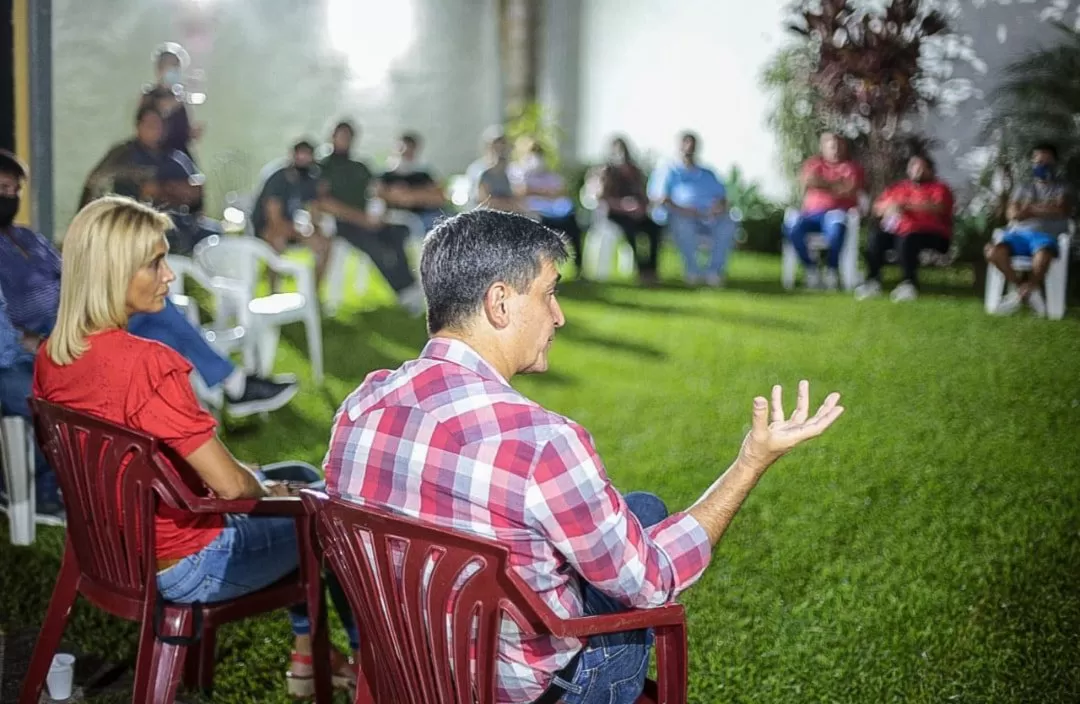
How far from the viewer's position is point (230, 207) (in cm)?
854

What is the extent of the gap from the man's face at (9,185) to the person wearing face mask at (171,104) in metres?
2.32

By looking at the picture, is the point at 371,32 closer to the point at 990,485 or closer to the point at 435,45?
the point at 435,45

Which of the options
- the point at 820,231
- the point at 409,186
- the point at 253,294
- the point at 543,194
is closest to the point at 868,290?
the point at 820,231

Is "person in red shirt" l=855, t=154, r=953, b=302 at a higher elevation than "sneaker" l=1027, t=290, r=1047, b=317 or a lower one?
higher

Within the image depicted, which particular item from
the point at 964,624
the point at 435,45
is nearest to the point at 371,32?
the point at 435,45

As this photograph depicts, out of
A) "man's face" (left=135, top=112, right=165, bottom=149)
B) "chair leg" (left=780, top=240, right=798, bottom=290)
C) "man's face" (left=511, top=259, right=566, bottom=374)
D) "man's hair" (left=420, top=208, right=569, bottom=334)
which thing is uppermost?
"man's face" (left=135, top=112, right=165, bottom=149)

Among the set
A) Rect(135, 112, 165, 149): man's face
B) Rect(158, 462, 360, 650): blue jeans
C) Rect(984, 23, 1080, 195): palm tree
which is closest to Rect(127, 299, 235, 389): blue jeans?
Rect(158, 462, 360, 650): blue jeans

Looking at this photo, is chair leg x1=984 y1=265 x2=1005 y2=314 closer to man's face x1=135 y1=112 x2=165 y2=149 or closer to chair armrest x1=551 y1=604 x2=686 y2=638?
man's face x1=135 y1=112 x2=165 y2=149

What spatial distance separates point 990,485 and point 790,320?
10.4ft

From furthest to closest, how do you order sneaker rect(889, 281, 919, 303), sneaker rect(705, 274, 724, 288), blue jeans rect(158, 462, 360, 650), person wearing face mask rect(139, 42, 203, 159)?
sneaker rect(705, 274, 724, 288) → sneaker rect(889, 281, 919, 303) → person wearing face mask rect(139, 42, 203, 159) → blue jeans rect(158, 462, 360, 650)

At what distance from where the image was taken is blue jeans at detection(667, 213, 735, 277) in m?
8.98

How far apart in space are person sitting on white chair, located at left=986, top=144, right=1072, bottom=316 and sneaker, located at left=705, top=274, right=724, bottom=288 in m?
1.94

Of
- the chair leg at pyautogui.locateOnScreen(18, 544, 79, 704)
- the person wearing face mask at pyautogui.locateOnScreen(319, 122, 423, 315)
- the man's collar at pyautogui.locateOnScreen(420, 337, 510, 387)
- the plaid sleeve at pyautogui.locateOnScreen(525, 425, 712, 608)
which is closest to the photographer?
the plaid sleeve at pyautogui.locateOnScreen(525, 425, 712, 608)

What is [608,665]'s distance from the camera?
1.88m
